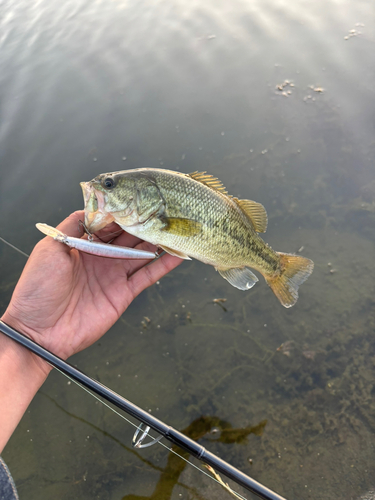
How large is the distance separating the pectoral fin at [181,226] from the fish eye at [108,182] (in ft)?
1.80

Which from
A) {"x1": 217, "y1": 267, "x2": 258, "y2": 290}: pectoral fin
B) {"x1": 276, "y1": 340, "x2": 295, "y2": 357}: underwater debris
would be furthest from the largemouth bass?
{"x1": 276, "y1": 340, "x2": 295, "y2": 357}: underwater debris

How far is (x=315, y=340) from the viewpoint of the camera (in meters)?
3.90

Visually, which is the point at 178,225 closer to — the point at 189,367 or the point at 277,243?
the point at 189,367

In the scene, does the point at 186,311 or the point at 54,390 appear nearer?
the point at 54,390

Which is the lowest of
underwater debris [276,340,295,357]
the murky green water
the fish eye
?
underwater debris [276,340,295,357]

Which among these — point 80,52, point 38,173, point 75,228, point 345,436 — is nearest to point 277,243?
point 345,436

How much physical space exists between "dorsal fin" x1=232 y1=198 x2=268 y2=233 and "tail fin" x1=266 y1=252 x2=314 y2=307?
0.38 metres

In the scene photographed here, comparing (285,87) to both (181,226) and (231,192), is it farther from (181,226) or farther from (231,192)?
(181,226)

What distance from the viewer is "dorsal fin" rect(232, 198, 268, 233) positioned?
3.27 m

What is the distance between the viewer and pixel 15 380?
2.64 meters

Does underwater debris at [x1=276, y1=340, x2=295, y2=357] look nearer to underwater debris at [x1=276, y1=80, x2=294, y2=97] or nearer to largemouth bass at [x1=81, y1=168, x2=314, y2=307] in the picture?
largemouth bass at [x1=81, y1=168, x2=314, y2=307]

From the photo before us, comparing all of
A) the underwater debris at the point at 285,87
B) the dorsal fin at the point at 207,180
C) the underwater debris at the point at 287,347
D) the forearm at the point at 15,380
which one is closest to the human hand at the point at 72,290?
the forearm at the point at 15,380

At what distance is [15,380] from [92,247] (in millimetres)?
1295

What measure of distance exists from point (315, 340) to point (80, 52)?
804 cm
